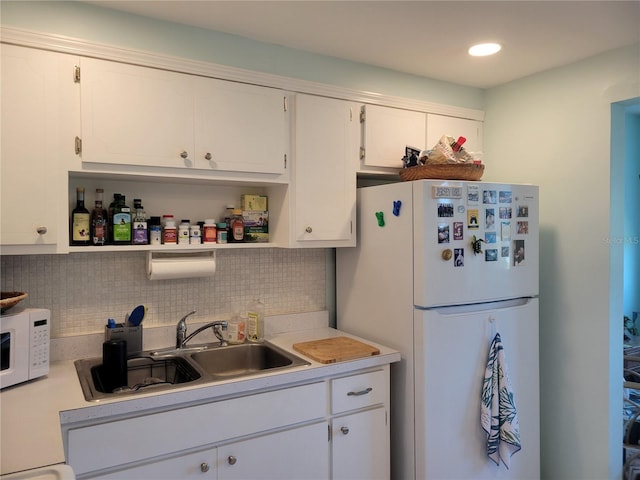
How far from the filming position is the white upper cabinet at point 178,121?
A: 5.89 ft

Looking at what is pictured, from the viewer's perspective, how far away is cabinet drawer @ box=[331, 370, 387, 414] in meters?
1.97

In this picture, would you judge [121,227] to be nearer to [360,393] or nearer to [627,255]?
A: [360,393]

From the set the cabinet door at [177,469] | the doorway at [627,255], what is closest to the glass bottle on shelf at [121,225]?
the cabinet door at [177,469]

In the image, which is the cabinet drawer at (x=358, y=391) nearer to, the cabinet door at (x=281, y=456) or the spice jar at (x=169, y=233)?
the cabinet door at (x=281, y=456)

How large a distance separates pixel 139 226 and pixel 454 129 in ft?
6.03

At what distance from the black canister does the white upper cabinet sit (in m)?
0.72

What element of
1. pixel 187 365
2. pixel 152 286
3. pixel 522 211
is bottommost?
pixel 187 365

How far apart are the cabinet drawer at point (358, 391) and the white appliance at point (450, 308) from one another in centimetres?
12

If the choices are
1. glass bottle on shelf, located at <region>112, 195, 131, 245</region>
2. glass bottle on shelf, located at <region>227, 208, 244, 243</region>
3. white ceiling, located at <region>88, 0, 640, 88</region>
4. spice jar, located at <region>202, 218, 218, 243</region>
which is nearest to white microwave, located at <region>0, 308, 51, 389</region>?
glass bottle on shelf, located at <region>112, 195, 131, 245</region>

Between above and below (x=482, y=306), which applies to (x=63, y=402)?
below

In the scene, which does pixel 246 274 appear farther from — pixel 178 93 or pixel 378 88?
pixel 378 88

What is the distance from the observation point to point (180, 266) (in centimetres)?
210

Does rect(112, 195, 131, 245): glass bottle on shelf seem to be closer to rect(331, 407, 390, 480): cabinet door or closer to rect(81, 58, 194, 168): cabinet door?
rect(81, 58, 194, 168): cabinet door

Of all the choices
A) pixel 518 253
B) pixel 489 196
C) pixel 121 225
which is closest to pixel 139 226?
pixel 121 225
